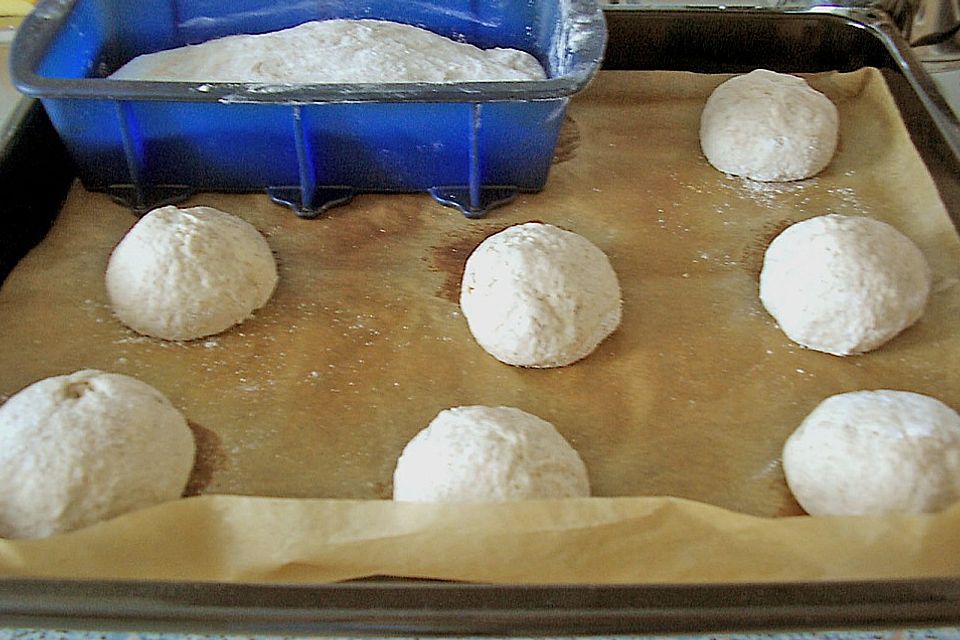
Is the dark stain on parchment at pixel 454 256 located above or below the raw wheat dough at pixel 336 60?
below

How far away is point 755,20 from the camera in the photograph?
1871mm

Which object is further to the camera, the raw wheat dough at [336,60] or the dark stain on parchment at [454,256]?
the raw wheat dough at [336,60]

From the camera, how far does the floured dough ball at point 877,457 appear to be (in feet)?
3.72

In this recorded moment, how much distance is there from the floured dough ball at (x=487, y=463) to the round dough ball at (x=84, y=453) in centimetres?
32

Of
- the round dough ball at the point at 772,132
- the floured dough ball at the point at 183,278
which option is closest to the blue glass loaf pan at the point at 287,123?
the floured dough ball at the point at 183,278

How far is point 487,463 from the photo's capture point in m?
1.13

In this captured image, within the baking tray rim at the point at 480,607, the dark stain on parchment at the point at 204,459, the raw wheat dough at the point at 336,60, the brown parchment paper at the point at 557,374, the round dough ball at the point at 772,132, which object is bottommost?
the dark stain on parchment at the point at 204,459

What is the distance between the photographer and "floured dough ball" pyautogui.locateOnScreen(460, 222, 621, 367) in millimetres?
1366

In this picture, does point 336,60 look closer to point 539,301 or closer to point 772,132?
point 539,301

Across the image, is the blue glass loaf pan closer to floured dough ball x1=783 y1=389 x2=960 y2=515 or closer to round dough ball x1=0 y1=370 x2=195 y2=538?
round dough ball x1=0 y1=370 x2=195 y2=538

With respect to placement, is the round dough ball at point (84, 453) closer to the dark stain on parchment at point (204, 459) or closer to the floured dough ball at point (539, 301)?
the dark stain on parchment at point (204, 459)

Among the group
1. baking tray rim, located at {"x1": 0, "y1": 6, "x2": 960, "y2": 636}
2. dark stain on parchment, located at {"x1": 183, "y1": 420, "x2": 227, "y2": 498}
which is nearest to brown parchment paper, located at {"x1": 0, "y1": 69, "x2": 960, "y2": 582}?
dark stain on parchment, located at {"x1": 183, "y1": 420, "x2": 227, "y2": 498}

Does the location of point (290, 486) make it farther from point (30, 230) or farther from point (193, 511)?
point (30, 230)

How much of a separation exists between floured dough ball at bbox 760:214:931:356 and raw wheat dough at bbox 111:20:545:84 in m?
0.63
